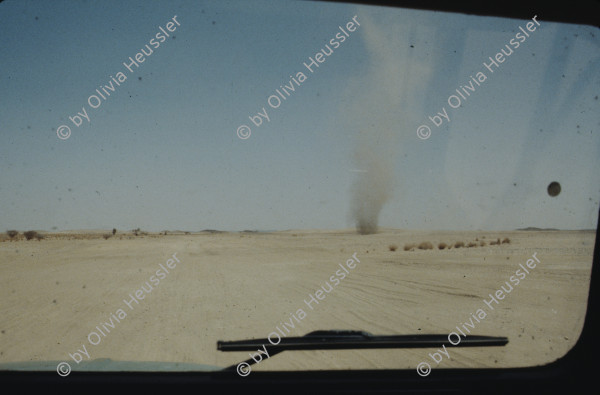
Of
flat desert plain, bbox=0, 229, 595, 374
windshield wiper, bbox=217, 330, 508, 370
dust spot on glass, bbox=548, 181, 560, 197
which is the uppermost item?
flat desert plain, bbox=0, 229, 595, 374

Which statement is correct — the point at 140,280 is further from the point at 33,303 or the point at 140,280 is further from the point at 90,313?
the point at 90,313

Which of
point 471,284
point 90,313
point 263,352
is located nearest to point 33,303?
point 90,313

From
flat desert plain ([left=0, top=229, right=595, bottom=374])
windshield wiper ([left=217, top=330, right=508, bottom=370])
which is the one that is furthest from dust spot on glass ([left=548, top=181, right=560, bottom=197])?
windshield wiper ([left=217, top=330, right=508, bottom=370])

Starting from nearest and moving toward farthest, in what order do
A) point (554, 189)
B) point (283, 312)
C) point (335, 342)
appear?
1. point (335, 342)
2. point (554, 189)
3. point (283, 312)

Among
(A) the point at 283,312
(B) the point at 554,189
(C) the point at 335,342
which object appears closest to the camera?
(C) the point at 335,342

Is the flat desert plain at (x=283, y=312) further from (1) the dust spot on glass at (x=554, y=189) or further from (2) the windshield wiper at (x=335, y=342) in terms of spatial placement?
(1) the dust spot on glass at (x=554, y=189)

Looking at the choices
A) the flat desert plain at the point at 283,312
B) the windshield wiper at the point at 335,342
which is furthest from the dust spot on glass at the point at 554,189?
the windshield wiper at the point at 335,342

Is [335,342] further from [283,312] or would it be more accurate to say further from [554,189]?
[283,312]

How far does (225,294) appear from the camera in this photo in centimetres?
1231

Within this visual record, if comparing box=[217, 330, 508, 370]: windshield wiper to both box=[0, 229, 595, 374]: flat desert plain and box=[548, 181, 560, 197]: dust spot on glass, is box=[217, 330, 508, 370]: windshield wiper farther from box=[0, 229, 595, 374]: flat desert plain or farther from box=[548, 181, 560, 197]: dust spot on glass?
box=[548, 181, 560, 197]: dust spot on glass

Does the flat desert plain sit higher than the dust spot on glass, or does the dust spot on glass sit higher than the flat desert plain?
the flat desert plain

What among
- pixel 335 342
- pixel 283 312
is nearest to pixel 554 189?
pixel 335 342

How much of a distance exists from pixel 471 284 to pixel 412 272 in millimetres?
3729

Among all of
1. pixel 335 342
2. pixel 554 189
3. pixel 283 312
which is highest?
pixel 283 312
